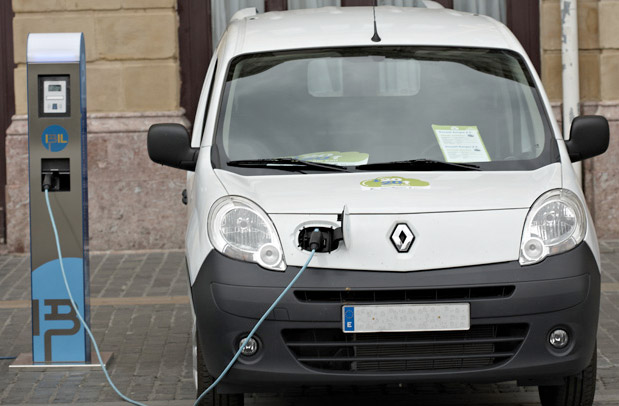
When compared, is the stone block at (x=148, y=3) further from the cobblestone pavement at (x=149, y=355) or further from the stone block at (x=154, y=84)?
the cobblestone pavement at (x=149, y=355)

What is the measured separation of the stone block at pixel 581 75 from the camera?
1128 cm

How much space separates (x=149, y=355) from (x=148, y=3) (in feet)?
17.2

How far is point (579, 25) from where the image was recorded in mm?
11281

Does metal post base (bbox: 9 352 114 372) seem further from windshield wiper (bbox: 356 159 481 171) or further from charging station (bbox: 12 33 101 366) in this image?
windshield wiper (bbox: 356 159 481 171)

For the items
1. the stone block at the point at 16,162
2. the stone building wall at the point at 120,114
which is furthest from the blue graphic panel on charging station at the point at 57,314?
the stone block at the point at 16,162

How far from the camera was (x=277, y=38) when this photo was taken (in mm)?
5859

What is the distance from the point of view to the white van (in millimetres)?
4660

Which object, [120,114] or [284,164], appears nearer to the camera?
[284,164]

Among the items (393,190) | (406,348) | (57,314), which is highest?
(393,190)

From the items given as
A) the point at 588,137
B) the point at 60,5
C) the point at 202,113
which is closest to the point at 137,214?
the point at 60,5

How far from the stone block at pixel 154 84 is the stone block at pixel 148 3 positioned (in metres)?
0.52

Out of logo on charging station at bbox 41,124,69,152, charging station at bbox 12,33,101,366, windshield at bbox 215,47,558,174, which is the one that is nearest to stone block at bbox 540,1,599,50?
windshield at bbox 215,47,558,174

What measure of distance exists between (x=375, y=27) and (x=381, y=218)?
1.43 m

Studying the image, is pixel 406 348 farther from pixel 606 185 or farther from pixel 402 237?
pixel 606 185
